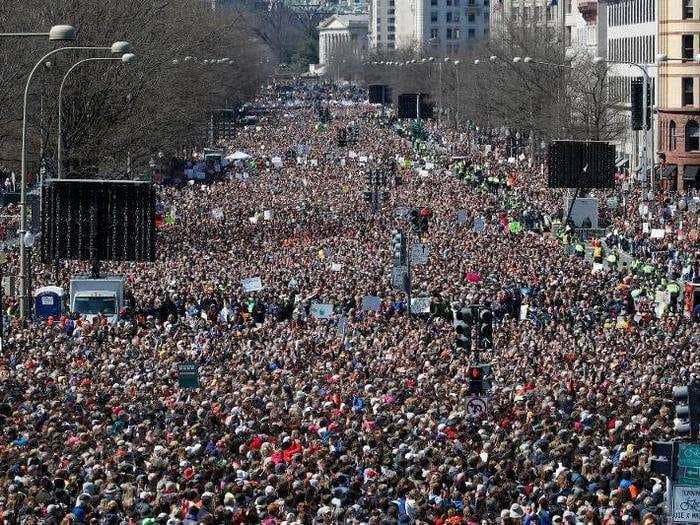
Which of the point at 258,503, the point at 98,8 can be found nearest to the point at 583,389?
the point at 258,503

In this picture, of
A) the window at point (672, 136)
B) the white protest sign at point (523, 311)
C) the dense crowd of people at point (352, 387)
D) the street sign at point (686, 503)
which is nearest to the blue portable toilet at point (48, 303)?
the dense crowd of people at point (352, 387)

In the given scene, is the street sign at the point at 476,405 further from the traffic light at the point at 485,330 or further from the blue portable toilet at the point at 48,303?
the blue portable toilet at the point at 48,303

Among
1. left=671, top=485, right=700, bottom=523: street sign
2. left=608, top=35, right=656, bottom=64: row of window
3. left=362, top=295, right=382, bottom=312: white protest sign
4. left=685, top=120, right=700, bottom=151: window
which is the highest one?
left=608, top=35, right=656, bottom=64: row of window

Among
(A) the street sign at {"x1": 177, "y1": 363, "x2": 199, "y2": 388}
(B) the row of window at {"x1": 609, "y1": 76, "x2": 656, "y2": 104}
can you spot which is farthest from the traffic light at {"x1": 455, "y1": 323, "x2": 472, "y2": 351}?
(B) the row of window at {"x1": 609, "y1": 76, "x2": 656, "y2": 104}

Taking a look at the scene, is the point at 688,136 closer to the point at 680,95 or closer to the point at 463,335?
the point at 680,95

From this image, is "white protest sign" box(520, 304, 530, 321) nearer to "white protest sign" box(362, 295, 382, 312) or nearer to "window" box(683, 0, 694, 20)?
"white protest sign" box(362, 295, 382, 312)
